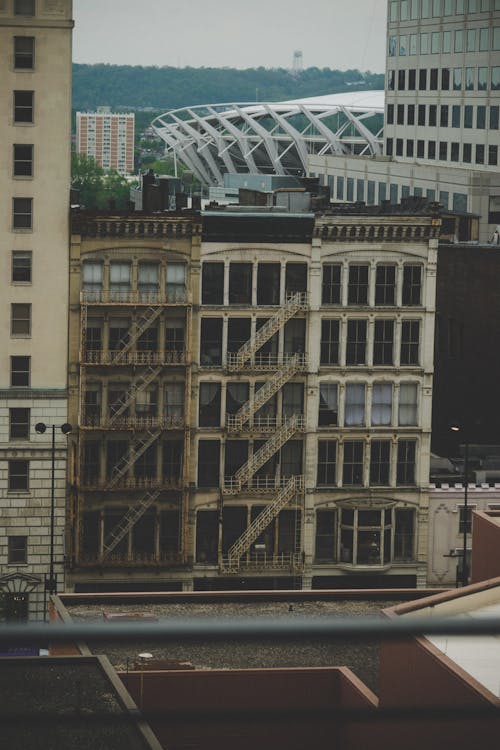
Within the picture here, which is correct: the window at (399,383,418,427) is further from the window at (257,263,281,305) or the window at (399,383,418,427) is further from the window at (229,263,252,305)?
the window at (229,263,252,305)

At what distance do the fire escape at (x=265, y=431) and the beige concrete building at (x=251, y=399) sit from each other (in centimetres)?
6

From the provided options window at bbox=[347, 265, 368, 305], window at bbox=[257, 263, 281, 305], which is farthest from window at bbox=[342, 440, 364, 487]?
window at bbox=[257, 263, 281, 305]

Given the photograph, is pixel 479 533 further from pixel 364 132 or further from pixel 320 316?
pixel 364 132

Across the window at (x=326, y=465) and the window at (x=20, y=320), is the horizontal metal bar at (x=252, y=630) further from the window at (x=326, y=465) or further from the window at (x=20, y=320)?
the window at (x=326, y=465)

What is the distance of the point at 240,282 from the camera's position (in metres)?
52.5

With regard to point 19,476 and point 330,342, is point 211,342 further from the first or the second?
point 19,476

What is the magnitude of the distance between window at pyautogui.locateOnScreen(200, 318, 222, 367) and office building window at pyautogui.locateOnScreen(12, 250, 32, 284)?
627 cm

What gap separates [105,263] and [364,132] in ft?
361

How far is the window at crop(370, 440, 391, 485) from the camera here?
176ft

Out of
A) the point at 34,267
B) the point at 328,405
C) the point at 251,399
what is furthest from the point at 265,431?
the point at 34,267

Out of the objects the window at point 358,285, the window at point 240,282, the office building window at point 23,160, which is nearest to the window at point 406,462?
the window at point 358,285

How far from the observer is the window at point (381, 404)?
175 feet

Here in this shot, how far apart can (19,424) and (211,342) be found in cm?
725

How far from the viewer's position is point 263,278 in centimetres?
5259
